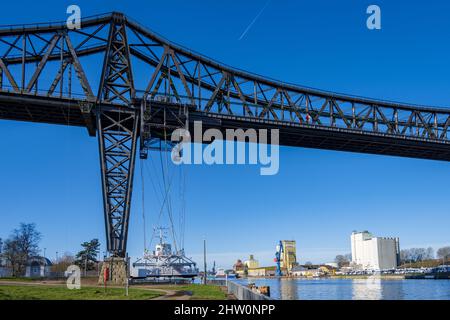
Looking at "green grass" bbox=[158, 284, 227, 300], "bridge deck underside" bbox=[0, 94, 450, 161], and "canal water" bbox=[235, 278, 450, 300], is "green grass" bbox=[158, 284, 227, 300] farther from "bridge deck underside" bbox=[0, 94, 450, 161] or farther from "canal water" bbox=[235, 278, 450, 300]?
"bridge deck underside" bbox=[0, 94, 450, 161]

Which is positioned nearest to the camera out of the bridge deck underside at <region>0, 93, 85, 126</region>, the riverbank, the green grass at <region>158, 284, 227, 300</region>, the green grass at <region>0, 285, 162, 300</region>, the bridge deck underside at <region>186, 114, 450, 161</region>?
the green grass at <region>0, 285, 162, 300</region>

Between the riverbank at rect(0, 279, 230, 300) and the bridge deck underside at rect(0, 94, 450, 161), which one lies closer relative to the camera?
the riverbank at rect(0, 279, 230, 300)

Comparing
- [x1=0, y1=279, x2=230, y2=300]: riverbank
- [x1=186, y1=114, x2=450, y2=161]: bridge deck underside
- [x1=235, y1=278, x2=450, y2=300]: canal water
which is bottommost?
[x1=235, y1=278, x2=450, y2=300]: canal water

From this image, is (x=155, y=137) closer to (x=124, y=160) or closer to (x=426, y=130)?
(x=124, y=160)

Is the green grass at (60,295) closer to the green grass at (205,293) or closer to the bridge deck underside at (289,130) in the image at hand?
the green grass at (205,293)

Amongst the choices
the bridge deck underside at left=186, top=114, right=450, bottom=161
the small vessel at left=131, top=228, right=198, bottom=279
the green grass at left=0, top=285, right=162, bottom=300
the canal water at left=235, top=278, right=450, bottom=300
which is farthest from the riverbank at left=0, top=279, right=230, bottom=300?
the bridge deck underside at left=186, top=114, right=450, bottom=161

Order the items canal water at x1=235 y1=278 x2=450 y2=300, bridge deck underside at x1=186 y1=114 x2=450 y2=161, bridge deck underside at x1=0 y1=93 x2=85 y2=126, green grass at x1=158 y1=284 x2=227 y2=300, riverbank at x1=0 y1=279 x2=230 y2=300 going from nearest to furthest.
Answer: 1. riverbank at x1=0 y1=279 x2=230 y2=300
2. green grass at x1=158 y1=284 x2=227 y2=300
3. bridge deck underside at x1=0 y1=93 x2=85 y2=126
4. canal water at x1=235 y1=278 x2=450 y2=300
5. bridge deck underside at x1=186 y1=114 x2=450 y2=161

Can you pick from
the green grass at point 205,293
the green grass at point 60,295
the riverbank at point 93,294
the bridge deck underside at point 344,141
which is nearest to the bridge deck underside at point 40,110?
the bridge deck underside at point 344,141

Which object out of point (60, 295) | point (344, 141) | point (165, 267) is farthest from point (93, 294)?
point (344, 141)

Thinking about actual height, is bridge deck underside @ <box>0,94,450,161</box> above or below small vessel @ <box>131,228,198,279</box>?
above
